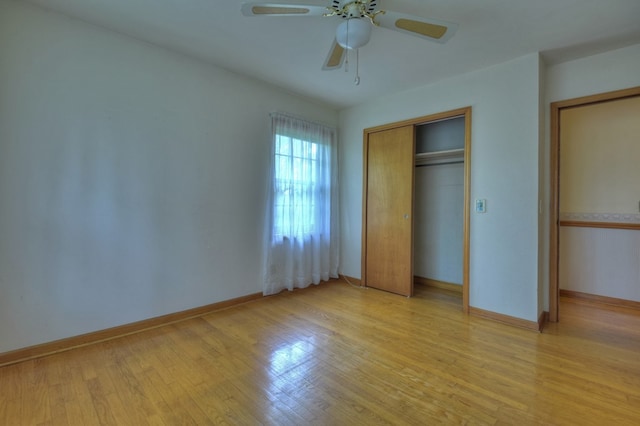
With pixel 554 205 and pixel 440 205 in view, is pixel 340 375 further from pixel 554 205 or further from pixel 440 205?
pixel 440 205

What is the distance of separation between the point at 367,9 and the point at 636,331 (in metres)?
3.50

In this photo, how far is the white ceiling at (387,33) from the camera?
1949mm

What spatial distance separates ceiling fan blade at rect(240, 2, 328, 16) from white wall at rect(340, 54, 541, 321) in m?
2.02

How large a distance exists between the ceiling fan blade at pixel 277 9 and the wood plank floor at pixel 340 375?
7.13 ft

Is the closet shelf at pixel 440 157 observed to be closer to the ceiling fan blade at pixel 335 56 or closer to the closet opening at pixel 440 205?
the closet opening at pixel 440 205

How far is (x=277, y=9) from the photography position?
1.54 metres

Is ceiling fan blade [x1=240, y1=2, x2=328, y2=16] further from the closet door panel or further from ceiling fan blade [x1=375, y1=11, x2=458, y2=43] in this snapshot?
the closet door panel

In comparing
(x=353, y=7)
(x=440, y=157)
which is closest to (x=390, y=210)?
(x=440, y=157)

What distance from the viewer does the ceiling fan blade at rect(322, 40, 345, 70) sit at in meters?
1.92

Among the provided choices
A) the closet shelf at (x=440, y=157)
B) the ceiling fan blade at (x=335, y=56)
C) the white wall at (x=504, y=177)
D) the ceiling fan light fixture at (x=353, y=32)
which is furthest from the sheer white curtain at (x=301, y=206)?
the ceiling fan light fixture at (x=353, y=32)

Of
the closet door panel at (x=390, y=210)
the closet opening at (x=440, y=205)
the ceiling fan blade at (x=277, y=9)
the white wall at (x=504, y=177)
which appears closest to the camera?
the ceiling fan blade at (x=277, y=9)

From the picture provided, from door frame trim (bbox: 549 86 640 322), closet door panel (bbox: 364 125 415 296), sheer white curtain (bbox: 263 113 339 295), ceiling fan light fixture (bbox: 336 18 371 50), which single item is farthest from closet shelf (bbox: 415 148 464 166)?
ceiling fan light fixture (bbox: 336 18 371 50)

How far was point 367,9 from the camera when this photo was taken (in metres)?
1.70

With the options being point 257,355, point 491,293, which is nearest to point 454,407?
point 257,355
